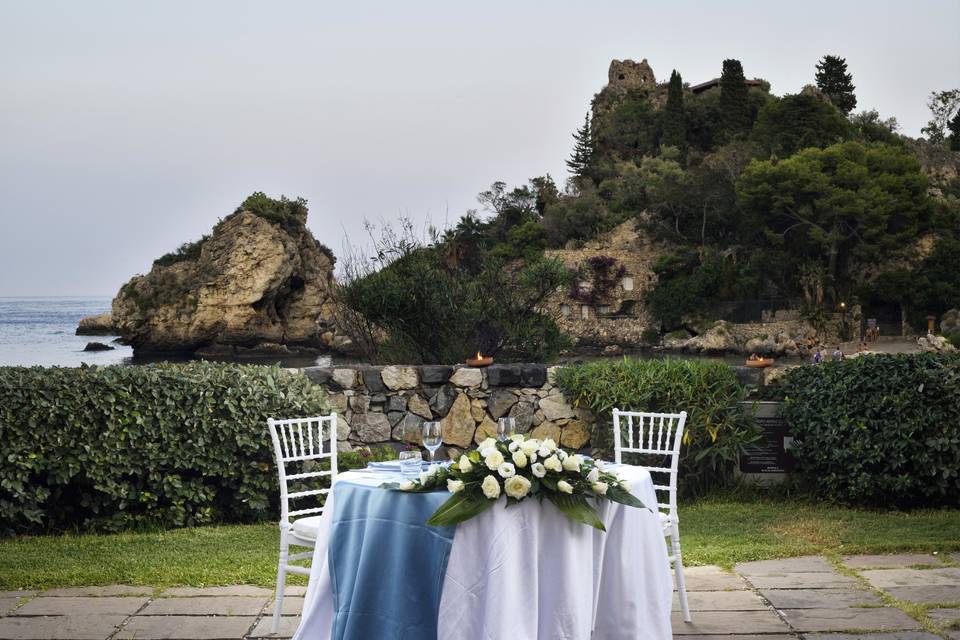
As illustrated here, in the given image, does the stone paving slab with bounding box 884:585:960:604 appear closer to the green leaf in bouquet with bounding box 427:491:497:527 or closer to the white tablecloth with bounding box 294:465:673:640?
the white tablecloth with bounding box 294:465:673:640

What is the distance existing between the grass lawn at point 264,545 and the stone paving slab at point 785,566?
9 centimetres

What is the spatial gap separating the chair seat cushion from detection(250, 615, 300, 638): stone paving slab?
395mm

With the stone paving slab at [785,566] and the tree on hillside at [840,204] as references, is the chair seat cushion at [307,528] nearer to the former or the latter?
the stone paving slab at [785,566]

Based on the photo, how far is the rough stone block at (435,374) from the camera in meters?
7.18

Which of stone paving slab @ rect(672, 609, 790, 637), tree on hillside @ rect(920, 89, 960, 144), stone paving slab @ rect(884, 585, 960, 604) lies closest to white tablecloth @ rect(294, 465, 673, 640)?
stone paving slab @ rect(672, 609, 790, 637)

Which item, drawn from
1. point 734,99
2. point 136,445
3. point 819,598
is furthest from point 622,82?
point 819,598

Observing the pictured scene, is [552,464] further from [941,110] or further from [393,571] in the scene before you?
[941,110]

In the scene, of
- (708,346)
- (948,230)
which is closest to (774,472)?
(708,346)

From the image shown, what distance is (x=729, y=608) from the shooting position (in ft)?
13.4

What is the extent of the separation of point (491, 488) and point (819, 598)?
221cm

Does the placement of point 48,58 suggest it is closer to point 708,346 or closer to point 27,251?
point 27,251

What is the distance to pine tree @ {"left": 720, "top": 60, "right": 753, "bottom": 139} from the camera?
52.8 meters

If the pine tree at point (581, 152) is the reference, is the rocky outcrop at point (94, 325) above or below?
below

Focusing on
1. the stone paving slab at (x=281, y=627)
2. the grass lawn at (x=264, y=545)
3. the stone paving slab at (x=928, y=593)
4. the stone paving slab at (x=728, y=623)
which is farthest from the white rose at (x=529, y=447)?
the stone paving slab at (x=928, y=593)
